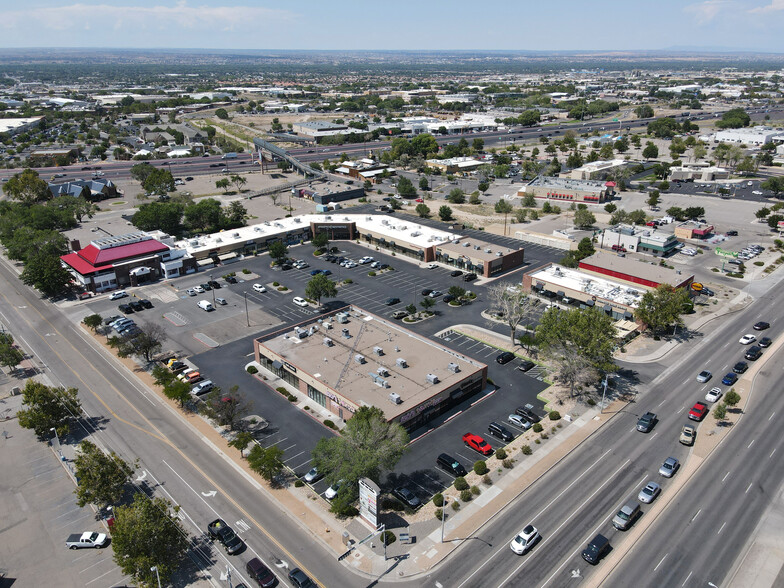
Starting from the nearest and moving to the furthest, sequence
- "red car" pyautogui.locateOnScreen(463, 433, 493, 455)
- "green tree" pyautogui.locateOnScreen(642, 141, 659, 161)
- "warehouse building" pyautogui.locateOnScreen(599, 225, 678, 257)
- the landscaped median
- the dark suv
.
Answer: the dark suv, the landscaped median, "red car" pyautogui.locateOnScreen(463, 433, 493, 455), "warehouse building" pyautogui.locateOnScreen(599, 225, 678, 257), "green tree" pyautogui.locateOnScreen(642, 141, 659, 161)

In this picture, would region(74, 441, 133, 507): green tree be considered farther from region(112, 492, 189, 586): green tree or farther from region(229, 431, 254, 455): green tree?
region(229, 431, 254, 455): green tree

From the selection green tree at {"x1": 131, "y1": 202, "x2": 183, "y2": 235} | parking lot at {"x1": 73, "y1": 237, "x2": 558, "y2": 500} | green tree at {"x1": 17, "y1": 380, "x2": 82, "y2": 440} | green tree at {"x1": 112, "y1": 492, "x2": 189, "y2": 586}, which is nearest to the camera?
green tree at {"x1": 112, "y1": 492, "x2": 189, "y2": 586}

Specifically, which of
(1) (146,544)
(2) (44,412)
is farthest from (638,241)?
(2) (44,412)

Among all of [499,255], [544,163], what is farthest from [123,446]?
[544,163]

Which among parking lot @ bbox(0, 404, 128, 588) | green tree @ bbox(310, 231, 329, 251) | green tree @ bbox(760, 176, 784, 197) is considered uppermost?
green tree @ bbox(760, 176, 784, 197)

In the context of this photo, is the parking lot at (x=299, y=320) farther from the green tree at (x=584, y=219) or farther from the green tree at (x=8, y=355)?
the green tree at (x=8, y=355)

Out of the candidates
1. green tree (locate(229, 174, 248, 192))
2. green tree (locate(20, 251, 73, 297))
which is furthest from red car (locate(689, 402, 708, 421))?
green tree (locate(229, 174, 248, 192))
